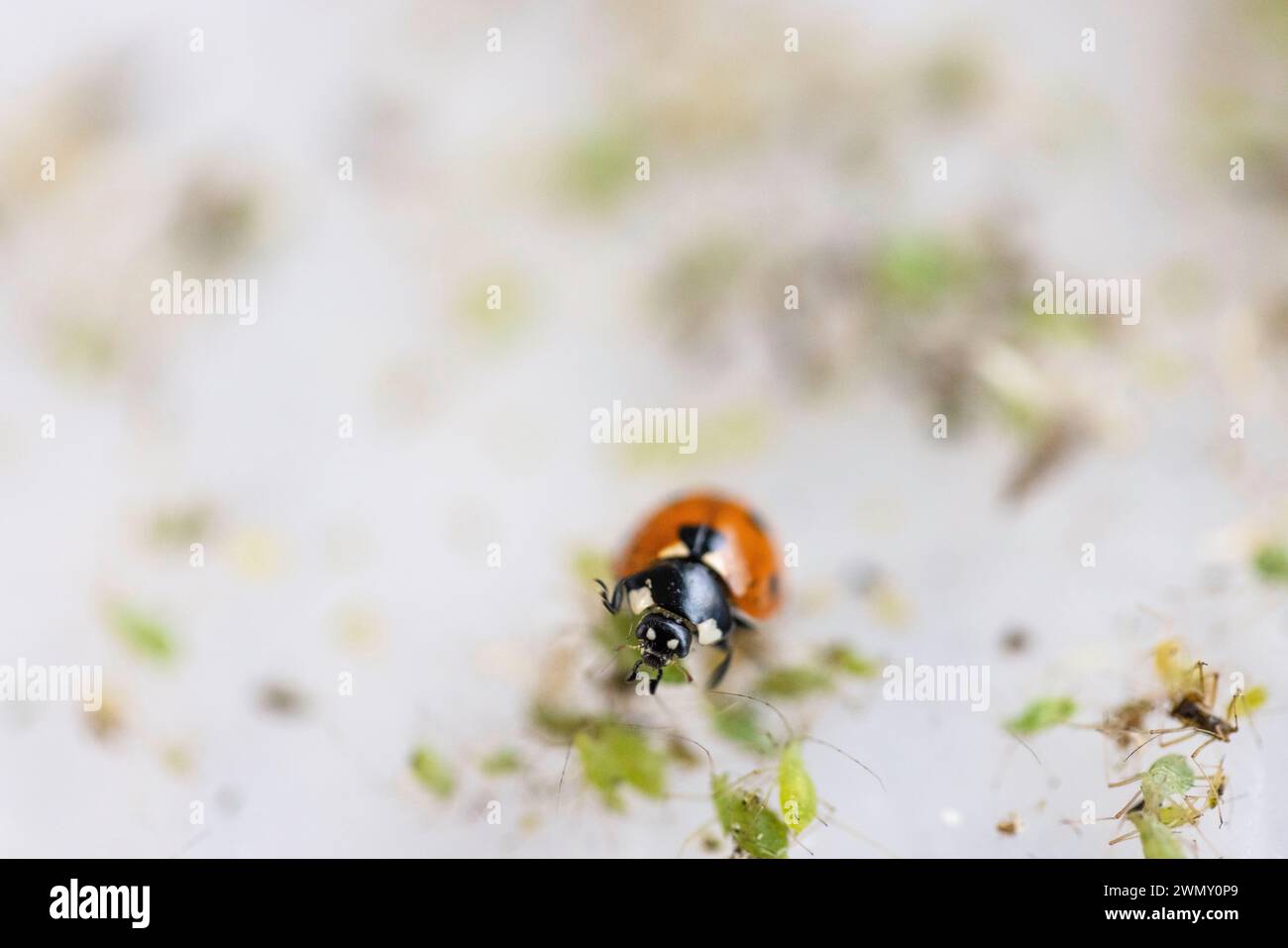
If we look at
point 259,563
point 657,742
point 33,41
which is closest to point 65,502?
point 259,563

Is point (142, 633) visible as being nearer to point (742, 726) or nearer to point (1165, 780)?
point (742, 726)

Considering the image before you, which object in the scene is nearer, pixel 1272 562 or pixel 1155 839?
pixel 1155 839

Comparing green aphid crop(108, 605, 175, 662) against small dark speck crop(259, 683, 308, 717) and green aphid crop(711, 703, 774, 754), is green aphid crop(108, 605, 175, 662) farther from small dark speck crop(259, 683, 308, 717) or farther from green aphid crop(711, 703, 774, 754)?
green aphid crop(711, 703, 774, 754)

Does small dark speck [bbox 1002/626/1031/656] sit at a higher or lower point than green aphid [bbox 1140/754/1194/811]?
higher

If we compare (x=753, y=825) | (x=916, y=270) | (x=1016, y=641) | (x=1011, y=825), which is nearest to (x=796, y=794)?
(x=753, y=825)

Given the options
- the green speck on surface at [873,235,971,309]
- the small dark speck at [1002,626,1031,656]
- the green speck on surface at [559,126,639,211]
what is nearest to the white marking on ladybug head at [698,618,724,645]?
the small dark speck at [1002,626,1031,656]

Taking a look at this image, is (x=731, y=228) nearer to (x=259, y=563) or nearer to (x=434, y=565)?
(x=434, y=565)
